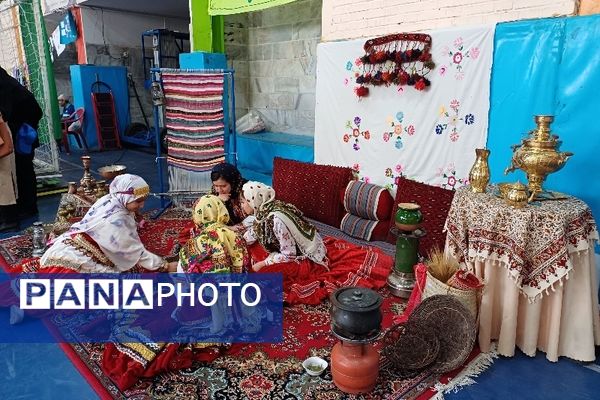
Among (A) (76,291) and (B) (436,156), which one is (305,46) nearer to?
(B) (436,156)

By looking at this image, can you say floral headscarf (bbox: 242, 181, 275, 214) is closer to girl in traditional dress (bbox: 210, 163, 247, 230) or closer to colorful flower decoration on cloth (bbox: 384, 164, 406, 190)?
girl in traditional dress (bbox: 210, 163, 247, 230)

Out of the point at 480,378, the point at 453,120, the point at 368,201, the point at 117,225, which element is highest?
the point at 453,120

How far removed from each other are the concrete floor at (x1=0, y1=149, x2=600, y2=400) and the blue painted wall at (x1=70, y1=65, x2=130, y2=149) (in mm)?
7371

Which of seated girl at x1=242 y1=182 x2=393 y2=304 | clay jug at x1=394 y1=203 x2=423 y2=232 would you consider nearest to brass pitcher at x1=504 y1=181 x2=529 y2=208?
clay jug at x1=394 y1=203 x2=423 y2=232

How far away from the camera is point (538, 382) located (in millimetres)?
2023

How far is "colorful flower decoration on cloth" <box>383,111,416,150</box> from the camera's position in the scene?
142 inches

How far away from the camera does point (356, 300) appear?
5.99 ft

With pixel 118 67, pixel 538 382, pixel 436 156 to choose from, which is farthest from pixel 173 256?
pixel 118 67

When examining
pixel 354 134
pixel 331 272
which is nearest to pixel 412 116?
pixel 354 134

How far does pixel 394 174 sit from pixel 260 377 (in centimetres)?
225

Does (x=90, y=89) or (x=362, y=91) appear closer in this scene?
(x=362, y=91)

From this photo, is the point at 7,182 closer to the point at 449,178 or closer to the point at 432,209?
the point at 432,209

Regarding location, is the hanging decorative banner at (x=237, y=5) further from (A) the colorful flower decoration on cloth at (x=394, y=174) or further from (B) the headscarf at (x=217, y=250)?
(B) the headscarf at (x=217, y=250)

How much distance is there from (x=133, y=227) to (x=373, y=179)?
2.10 m
